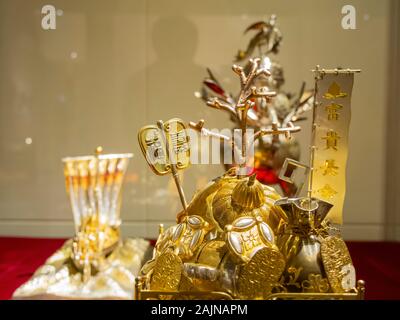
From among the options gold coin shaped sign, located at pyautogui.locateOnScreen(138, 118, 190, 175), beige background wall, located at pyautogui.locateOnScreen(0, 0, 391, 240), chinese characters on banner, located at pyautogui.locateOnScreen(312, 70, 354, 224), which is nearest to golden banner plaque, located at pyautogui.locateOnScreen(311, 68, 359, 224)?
chinese characters on banner, located at pyautogui.locateOnScreen(312, 70, 354, 224)

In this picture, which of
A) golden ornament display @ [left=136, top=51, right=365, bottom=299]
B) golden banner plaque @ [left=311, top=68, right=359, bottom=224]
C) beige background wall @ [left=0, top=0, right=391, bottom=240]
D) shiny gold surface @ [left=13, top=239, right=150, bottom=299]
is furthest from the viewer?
beige background wall @ [left=0, top=0, right=391, bottom=240]

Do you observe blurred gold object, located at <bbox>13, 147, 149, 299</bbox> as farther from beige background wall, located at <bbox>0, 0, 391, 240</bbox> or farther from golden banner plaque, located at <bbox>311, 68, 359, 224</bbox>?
golden banner plaque, located at <bbox>311, 68, 359, 224</bbox>

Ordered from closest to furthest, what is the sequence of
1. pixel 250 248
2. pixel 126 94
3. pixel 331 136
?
1. pixel 250 248
2. pixel 331 136
3. pixel 126 94

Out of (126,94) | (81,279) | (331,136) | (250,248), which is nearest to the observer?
(250,248)

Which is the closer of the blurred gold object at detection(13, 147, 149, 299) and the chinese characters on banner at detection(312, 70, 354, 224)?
the chinese characters on banner at detection(312, 70, 354, 224)

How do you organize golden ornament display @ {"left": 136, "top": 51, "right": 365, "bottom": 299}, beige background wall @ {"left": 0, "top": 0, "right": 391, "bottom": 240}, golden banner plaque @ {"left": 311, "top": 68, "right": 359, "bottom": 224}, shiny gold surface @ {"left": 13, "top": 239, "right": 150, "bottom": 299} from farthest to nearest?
beige background wall @ {"left": 0, "top": 0, "right": 391, "bottom": 240} < shiny gold surface @ {"left": 13, "top": 239, "right": 150, "bottom": 299} < golden banner plaque @ {"left": 311, "top": 68, "right": 359, "bottom": 224} < golden ornament display @ {"left": 136, "top": 51, "right": 365, "bottom": 299}

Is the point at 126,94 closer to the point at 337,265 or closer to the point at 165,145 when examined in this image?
the point at 165,145

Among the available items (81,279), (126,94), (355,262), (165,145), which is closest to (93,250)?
(81,279)

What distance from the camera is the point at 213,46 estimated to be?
9.64 ft

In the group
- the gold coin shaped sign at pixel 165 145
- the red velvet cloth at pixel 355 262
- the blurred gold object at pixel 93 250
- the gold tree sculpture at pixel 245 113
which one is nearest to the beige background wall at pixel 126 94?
the red velvet cloth at pixel 355 262

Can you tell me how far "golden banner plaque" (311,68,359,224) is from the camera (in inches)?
47.5

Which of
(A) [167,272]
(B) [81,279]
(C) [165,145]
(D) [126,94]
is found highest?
(D) [126,94]

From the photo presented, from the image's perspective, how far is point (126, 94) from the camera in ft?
9.62

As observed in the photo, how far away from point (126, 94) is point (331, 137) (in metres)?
1.87
